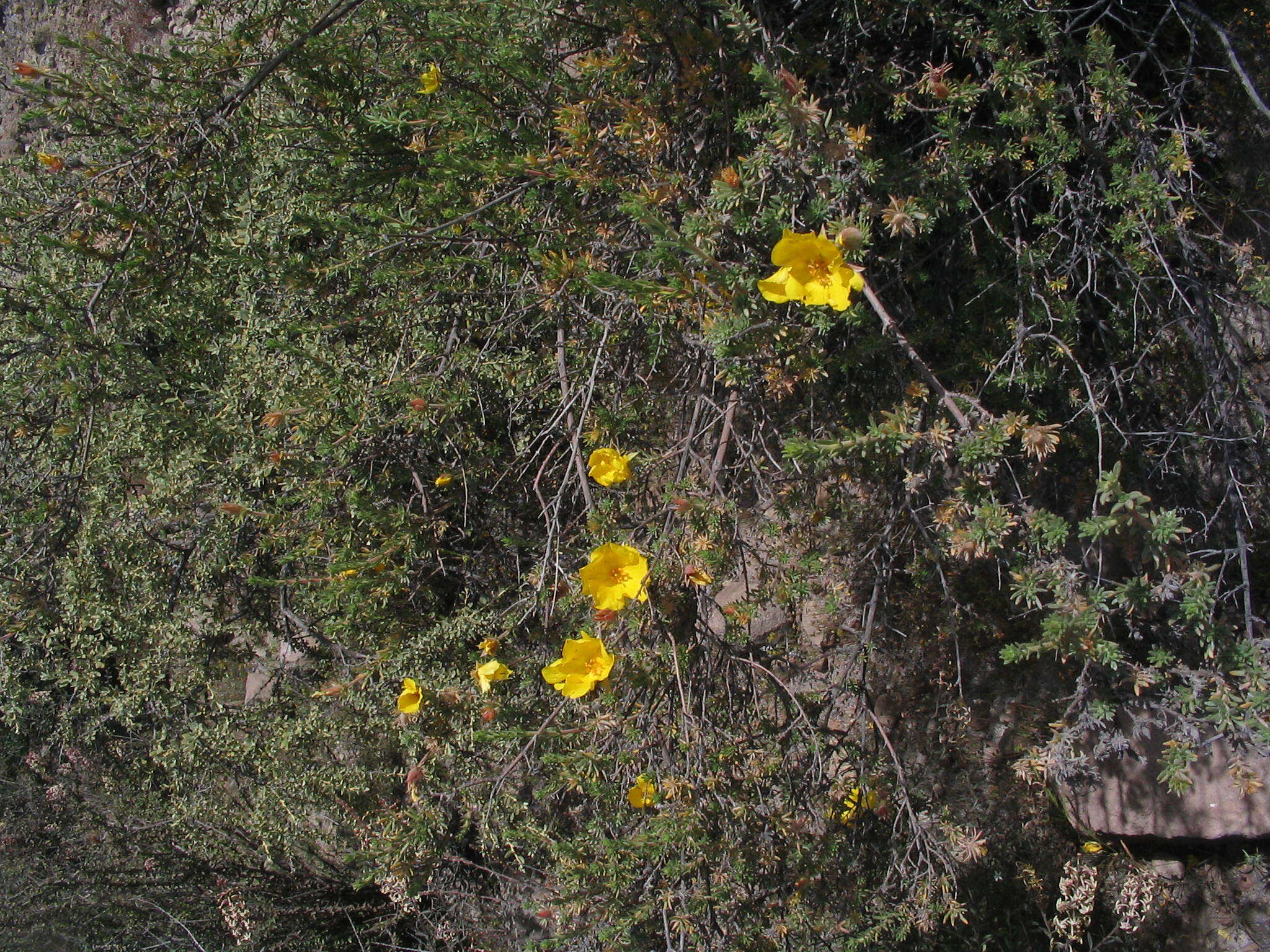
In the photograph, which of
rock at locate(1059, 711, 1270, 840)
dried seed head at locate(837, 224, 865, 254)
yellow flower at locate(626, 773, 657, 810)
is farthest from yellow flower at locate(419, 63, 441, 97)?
rock at locate(1059, 711, 1270, 840)

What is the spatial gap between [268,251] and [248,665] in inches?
72.8

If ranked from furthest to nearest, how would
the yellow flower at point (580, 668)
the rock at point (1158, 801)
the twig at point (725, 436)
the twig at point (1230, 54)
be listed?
the rock at point (1158, 801)
the twig at point (725, 436)
the yellow flower at point (580, 668)
the twig at point (1230, 54)

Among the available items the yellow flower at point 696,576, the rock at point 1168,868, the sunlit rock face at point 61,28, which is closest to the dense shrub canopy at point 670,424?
the yellow flower at point 696,576

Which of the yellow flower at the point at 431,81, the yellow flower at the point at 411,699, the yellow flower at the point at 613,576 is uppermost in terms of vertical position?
→ the yellow flower at the point at 431,81

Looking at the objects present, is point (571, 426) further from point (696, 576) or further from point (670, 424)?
point (696, 576)

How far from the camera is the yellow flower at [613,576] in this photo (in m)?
1.93

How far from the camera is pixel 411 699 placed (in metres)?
2.45

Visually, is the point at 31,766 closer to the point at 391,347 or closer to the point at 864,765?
the point at 391,347

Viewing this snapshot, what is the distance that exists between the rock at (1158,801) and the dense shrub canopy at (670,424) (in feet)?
0.57

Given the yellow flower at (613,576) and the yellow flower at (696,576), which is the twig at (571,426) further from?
the yellow flower at (696,576)

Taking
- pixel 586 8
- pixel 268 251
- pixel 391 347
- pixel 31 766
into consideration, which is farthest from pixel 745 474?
pixel 31 766

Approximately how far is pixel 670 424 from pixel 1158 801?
2.05 m

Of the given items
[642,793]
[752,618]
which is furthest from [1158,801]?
[642,793]

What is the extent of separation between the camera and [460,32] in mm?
2139
